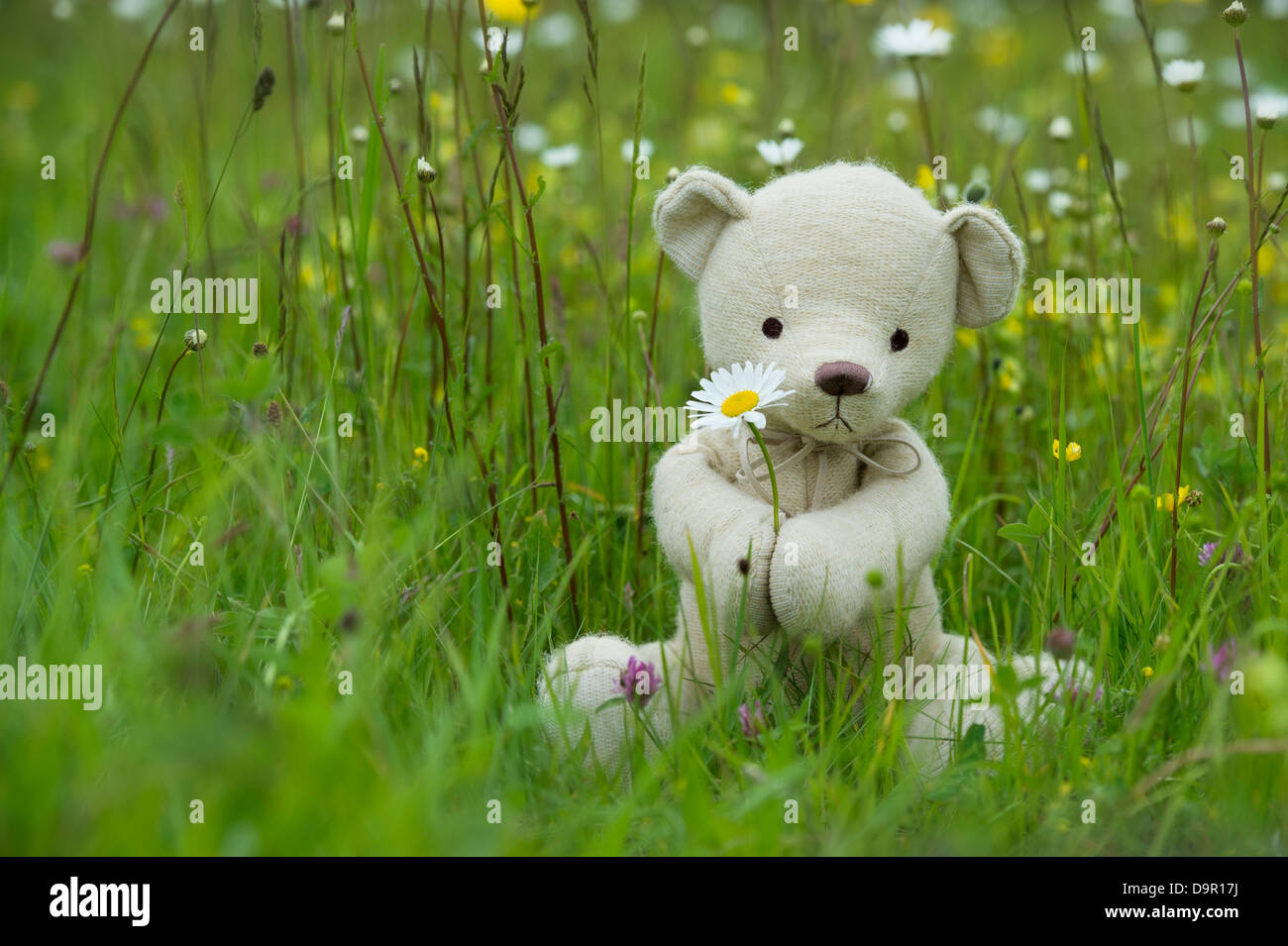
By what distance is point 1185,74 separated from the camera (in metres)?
1.91

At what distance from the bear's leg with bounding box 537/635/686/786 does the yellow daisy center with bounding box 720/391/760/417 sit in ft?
0.93

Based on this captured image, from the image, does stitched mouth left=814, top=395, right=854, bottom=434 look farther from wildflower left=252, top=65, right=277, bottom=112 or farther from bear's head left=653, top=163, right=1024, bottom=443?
wildflower left=252, top=65, right=277, bottom=112

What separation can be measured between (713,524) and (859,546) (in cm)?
17

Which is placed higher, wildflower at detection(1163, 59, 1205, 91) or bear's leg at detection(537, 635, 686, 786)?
wildflower at detection(1163, 59, 1205, 91)

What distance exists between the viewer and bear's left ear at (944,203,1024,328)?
1.50m

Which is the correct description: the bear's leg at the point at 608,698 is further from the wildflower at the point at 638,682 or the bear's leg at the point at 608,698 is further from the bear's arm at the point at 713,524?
the bear's arm at the point at 713,524

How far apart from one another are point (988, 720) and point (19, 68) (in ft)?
16.0

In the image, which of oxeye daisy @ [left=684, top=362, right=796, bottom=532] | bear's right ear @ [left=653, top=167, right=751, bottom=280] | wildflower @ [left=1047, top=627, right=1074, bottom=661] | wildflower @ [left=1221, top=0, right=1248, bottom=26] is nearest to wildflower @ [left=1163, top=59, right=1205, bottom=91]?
wildflower @ [left=1221, top=0, right=1248, bottom=26]

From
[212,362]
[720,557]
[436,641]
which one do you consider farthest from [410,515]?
[212,362]

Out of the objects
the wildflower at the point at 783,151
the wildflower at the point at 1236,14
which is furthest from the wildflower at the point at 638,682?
the wildflower at the point at 1236,14

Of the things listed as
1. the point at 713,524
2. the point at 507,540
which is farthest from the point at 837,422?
the point at 507,540

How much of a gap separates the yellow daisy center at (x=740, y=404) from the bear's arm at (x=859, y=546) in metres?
0.15

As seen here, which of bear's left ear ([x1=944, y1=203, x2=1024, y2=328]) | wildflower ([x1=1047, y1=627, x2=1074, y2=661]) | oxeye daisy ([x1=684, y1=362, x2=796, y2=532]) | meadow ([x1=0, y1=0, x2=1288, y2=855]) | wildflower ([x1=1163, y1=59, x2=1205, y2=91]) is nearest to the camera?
meadow ([x1=0, y1=0, x2=1288, y2=855])

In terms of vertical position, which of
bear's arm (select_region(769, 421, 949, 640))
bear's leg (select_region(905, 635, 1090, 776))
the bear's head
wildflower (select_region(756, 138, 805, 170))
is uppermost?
wildflower (select_region(756, 138, 805, 170))
